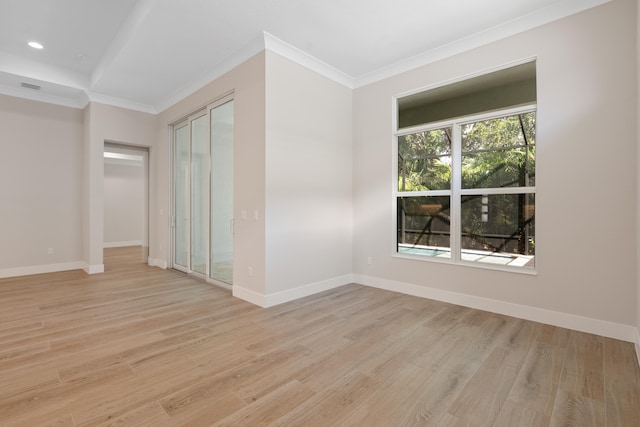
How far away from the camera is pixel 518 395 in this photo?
1977mm

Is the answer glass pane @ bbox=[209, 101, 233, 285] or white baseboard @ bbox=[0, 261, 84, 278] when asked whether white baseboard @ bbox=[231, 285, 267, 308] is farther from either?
white baseboard @ bbox=[0, 261, 84, 278]

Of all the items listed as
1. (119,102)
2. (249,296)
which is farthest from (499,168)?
(119,102)

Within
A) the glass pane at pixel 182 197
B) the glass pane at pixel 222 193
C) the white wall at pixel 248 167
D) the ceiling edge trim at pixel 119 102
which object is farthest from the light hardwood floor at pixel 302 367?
the ceiling edge trim at pixel 119 102

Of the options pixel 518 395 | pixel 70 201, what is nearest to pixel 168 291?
pixel 70 201

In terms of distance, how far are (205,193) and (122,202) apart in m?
6.35

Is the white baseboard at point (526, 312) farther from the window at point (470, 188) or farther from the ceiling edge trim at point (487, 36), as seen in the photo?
the ceiling edge trim at point (487, 36)

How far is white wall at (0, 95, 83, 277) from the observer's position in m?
5.21

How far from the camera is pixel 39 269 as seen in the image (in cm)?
550

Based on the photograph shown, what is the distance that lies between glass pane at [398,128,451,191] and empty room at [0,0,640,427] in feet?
0.10

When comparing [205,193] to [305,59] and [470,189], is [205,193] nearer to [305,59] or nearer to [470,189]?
[305,59]

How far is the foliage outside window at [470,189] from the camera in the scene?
134 inches

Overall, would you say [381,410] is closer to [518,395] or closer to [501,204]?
[518,395]

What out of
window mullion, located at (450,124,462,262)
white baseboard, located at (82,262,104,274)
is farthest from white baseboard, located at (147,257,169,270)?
window mullion, located at (450,124,462,262)

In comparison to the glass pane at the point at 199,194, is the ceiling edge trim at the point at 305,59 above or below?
above
